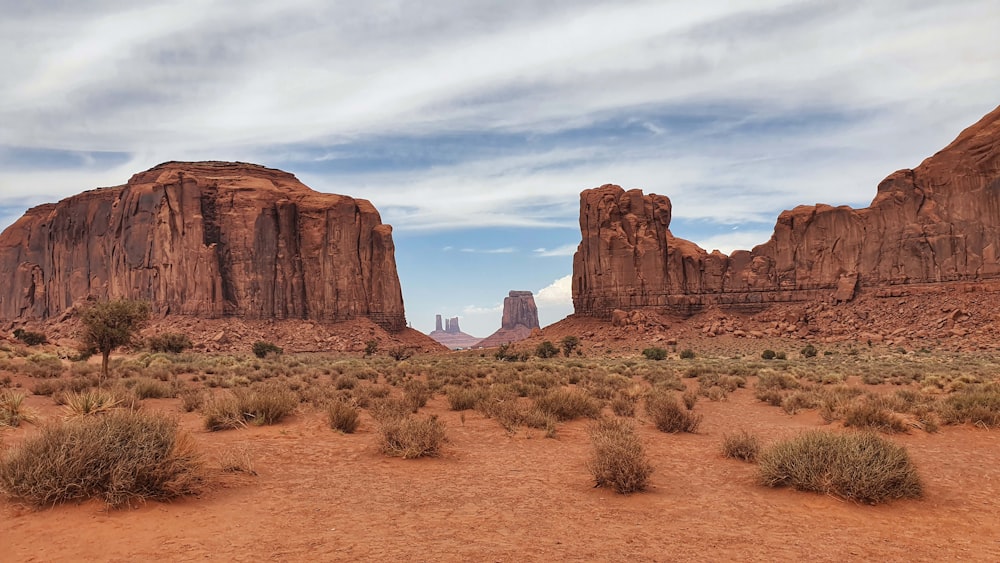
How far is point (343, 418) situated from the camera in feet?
38.8

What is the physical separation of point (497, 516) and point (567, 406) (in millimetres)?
7709

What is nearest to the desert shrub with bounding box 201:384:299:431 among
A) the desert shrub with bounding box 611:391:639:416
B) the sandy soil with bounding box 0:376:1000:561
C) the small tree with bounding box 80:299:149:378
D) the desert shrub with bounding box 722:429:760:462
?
the sandy soil with bounding box 0:376:1000:561

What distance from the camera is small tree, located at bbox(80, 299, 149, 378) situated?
24.4 metres

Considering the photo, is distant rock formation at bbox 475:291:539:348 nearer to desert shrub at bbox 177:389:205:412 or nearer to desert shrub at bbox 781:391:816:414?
desert shrub at bbox 781:391:816:414

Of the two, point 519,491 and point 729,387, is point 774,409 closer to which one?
point 729,387

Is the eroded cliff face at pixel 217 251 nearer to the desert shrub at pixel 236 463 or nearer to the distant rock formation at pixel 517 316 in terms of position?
the desert shrub at pixel 236 463

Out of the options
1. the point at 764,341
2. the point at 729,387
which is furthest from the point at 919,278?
the point at 729,387

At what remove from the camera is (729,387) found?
72.7 feet

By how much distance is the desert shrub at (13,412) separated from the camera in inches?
408

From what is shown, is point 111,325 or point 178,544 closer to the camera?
point 178,544

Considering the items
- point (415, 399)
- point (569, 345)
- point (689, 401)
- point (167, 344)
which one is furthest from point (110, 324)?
point (569, 345)

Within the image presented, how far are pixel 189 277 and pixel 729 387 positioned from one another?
69647 millimetres

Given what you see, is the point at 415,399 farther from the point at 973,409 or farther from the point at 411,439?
the point at 973,409

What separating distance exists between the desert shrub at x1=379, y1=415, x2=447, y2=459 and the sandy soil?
0.75ft
